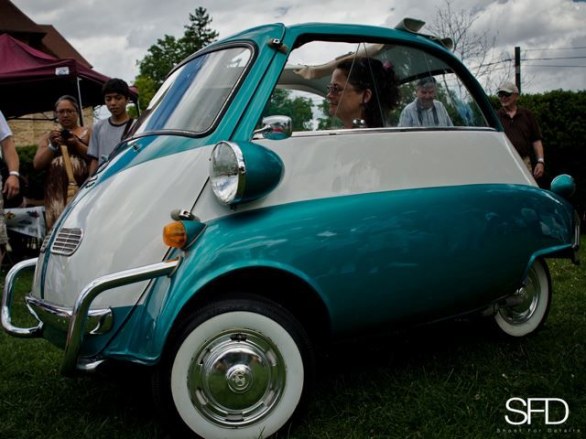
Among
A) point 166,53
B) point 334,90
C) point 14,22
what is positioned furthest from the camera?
point 166,53

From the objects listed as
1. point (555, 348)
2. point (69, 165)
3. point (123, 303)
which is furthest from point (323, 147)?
point (69, 165)

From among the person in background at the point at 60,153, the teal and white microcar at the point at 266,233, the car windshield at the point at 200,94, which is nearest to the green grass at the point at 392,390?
the teal and white microcar at the point at 266,233

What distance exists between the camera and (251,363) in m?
2.50

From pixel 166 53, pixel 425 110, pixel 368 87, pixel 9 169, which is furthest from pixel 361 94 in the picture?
pixel 166 53

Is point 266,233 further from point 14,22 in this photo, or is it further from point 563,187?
point 14,22

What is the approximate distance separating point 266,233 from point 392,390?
3.77 ft

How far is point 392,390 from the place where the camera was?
3.16m

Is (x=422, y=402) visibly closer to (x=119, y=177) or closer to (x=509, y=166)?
(x=509, y=166)

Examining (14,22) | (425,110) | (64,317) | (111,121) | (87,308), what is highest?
(14,22)

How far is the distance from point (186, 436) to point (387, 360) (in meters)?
1.51

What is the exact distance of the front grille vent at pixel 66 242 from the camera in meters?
2.67

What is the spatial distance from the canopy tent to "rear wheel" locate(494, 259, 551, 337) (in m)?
7.22

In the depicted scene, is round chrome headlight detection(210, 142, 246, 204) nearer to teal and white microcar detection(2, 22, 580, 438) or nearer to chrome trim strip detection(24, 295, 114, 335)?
teal and white microcar detection(2, 22, 580, 438)

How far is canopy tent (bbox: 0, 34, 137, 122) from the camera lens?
959 cm
